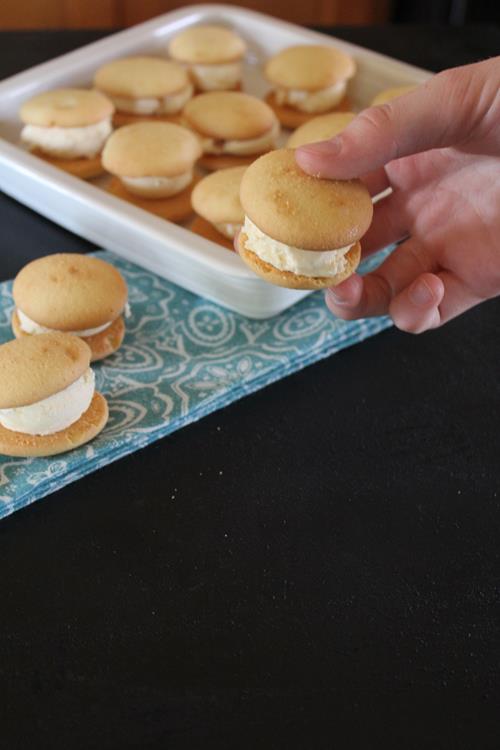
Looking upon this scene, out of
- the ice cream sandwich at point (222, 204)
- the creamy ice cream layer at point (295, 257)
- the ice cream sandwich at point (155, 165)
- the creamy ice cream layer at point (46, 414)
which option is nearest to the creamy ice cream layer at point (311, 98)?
the ice cream sandwich at point (155, 165)

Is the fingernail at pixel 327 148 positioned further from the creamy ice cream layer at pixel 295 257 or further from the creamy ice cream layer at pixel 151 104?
the creamy ice cream layer at pixel 151 104

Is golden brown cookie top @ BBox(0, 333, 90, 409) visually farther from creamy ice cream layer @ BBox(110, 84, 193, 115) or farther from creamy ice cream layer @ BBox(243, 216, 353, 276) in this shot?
creamy ice cream layer @ BBox(110, 84, 193, 115)

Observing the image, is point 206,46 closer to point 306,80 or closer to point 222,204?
point 306,80

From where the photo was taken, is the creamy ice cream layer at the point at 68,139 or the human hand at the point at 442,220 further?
the creamy ice cream layer at the point at 68,139

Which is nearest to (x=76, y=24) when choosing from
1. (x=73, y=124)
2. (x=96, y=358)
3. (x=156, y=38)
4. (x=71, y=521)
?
(x=156, y=38)

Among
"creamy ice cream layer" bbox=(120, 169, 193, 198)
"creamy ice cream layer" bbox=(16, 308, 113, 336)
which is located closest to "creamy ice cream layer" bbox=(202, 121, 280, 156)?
"creamy ice cream layer" bbox=(120, 169, 193, 198)

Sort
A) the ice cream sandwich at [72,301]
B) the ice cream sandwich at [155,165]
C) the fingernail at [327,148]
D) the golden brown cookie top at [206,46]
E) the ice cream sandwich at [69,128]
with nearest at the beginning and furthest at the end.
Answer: the fingernail at [327,148]
the ice cream sandwich at [72,301]
the ice cream sandwich at [155,165]
the ice cream sandwich at [69,128]
the golden brown cookie top at [206,46]

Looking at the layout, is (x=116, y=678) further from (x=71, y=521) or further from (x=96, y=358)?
(x=96, y=358)
